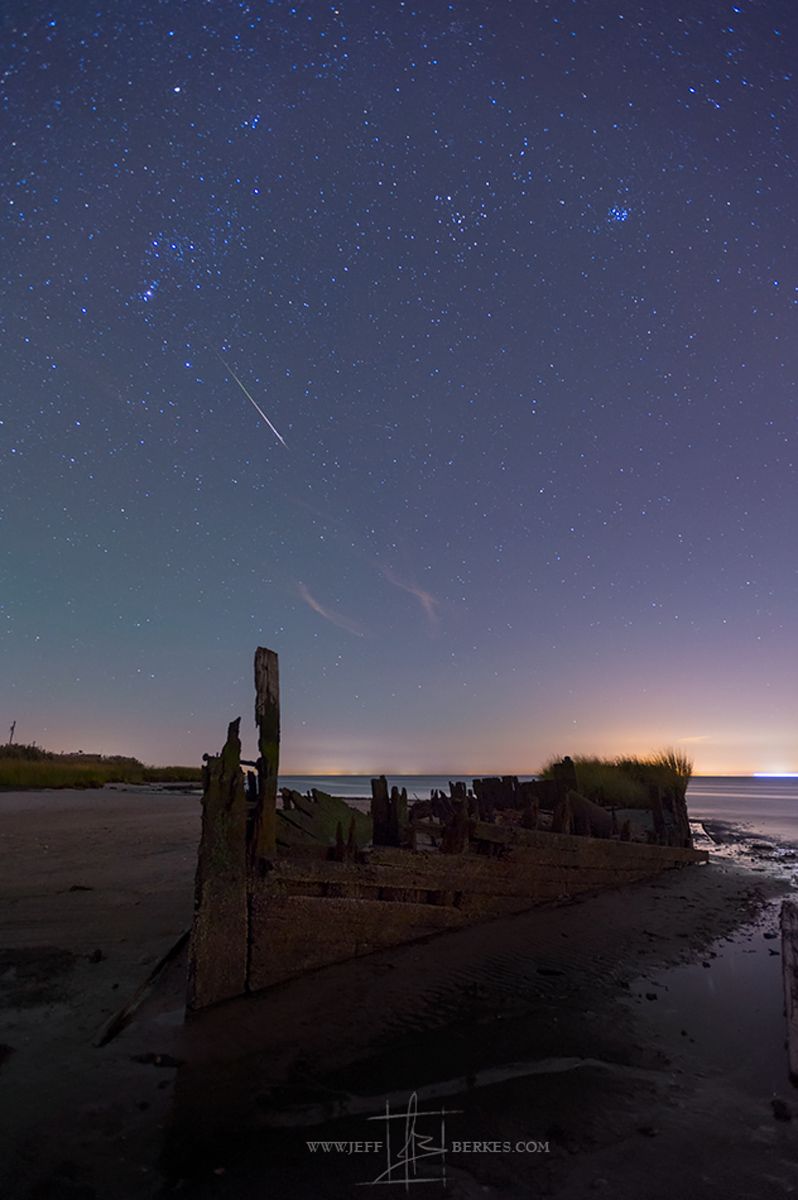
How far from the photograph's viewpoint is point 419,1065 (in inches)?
191

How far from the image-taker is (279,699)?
7215mm

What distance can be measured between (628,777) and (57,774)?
103 ft

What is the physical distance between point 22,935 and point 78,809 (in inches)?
651

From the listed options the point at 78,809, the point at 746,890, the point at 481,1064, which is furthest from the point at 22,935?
the point at 78,809

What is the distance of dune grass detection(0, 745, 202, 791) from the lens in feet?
109

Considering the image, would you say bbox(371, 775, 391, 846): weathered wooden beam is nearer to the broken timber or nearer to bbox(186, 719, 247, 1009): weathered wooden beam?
the broken timber

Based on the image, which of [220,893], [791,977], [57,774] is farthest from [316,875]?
[57,774]

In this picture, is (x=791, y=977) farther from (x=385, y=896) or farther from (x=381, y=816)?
(x=381, y=816)
